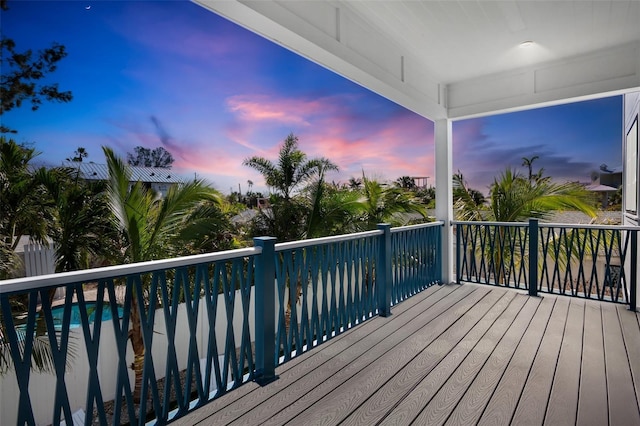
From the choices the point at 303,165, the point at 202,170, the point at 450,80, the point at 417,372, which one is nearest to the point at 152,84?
the point at 202,170

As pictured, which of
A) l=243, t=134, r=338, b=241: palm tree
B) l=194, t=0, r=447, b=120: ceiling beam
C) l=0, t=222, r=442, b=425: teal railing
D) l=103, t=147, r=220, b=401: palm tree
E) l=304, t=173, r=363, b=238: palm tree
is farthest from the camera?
l=243, t=134, r=338, b=241: palm tree

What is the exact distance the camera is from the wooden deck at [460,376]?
6.77ft

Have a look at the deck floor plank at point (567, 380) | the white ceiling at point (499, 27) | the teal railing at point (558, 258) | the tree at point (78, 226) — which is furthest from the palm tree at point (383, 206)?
the tree at point (78, 226)

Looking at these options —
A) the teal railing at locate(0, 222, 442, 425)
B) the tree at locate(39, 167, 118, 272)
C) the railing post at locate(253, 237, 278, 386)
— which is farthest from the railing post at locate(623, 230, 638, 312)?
the tree at locate(39, 167, 118, 272)

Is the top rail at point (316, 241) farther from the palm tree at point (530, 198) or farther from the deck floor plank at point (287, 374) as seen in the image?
the palm tree at point (530, 198)

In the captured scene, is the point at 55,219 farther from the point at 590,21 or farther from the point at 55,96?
the point at 590,21

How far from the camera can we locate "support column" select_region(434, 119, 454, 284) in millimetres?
5301

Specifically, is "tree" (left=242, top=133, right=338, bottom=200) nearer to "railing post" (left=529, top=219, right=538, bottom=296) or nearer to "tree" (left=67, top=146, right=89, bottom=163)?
"tree" (left=67, top=146, right=89, bottom=163)

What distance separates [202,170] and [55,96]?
5246mm

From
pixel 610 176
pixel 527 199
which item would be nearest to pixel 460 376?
pixel 527 199

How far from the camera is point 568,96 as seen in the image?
4258mm

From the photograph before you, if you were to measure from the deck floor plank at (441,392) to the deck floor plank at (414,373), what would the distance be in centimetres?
4

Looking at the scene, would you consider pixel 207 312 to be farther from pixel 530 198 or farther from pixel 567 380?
pixel 530 198

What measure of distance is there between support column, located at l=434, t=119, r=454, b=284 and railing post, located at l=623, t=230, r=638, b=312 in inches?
81.6
